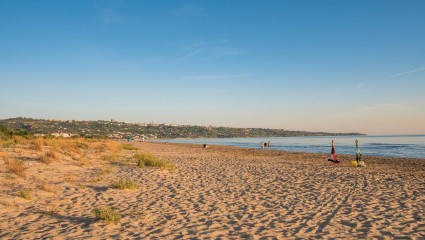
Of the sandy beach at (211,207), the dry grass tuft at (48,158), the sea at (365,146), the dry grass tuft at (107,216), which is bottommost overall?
the sea at (365,146)

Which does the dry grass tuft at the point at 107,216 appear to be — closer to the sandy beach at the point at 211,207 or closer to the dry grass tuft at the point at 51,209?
the sandy beach at the point at 211,207

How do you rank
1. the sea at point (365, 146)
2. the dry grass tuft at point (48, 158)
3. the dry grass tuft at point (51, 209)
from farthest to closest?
the sea at point (365, 146), the dry grass tuft at point (48, 158), the dry grass tuft at point (51, 209)

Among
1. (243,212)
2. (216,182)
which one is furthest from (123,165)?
(243,212)

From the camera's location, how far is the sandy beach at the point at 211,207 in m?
6.76

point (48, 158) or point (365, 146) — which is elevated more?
point (48, 158)

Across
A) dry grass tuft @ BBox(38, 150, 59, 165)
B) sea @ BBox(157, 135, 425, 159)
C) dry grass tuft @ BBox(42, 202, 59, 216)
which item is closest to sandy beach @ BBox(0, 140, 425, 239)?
dry grass tuft @ BBox(42, 202, 59, 216)

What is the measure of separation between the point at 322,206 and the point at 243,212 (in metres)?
2.42

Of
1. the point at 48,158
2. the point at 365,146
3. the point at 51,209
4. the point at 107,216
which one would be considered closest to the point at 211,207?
the point at 107,216

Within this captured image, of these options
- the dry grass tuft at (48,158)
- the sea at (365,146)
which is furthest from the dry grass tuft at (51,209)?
the sea at (365,146)

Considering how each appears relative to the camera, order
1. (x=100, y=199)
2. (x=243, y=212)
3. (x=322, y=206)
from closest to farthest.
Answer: (x=243, y=212) < (x=322, y=206) < (x=100, y=199)

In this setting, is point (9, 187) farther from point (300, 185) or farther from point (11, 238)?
point (300, 185)

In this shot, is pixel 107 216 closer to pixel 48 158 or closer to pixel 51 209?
pixel 51 209

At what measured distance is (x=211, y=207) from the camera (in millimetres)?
9117

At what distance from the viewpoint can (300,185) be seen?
42.2ft
